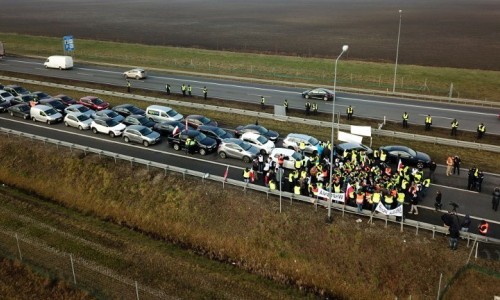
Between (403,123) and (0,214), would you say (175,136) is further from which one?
(403,123)

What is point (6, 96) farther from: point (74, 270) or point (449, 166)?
point (449, 166)

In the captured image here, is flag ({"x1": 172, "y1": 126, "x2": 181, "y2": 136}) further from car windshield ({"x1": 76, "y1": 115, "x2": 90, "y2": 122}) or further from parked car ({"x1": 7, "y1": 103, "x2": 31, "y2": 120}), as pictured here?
parked car ({"x1": 7, "y1": 103, "x2": 31, "y2": 120})

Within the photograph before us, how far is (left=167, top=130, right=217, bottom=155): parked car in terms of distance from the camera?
98.7ft

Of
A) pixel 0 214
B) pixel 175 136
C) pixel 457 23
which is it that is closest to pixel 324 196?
pixel 175 136

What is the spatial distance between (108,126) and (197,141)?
8157mm

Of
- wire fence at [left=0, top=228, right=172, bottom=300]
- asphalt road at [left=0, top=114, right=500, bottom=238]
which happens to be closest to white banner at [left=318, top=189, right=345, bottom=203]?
asphalt road at [left=0, top=114, right=500, bottom=238]

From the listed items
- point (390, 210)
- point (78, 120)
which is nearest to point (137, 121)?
point (78, 120)

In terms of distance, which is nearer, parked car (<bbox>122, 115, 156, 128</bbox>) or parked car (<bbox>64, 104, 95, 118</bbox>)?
parked car (<bbox>122, 115, 156, 128</bbox>)

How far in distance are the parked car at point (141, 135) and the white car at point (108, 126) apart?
1260 mm

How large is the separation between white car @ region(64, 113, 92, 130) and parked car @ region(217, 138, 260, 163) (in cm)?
1231

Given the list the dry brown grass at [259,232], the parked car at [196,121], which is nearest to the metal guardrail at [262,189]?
the dry brown grass at [259,232]

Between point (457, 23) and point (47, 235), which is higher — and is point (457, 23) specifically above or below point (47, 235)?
above

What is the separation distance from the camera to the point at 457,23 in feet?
368

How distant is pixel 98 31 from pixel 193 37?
86.3ft
